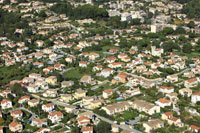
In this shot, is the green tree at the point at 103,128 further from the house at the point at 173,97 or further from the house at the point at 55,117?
the house at the point at 173,97

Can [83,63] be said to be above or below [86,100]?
above

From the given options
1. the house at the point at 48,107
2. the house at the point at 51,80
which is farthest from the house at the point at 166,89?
the house at the point at 51,80

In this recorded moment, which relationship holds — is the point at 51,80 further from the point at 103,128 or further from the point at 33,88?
the point at 103,128

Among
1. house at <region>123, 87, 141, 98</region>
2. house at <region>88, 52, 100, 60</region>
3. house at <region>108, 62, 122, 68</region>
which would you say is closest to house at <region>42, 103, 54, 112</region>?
house at <region>123, 87, 141, 98</region>

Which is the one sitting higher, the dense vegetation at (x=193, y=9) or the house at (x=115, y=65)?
the dense vegetation at (x=193, y=9)

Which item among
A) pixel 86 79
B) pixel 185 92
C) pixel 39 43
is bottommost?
pixel 185 92

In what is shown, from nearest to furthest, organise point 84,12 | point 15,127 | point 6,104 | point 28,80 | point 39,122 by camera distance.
Result: point 15,127
point 39,122
point 6,104
point 28,80
point 84,12

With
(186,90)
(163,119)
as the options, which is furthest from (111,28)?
(163,119)

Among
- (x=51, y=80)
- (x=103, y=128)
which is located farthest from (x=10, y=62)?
(x=103, y=128)
